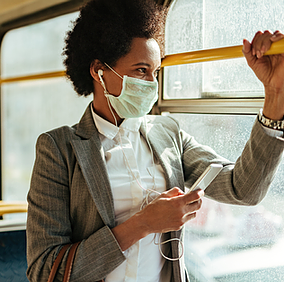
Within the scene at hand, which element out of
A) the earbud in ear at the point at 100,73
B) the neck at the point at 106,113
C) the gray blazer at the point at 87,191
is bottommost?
the gray blazer at the point at 87,191

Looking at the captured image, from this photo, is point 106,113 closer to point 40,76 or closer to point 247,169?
point 247,169

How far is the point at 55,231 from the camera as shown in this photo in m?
1.26

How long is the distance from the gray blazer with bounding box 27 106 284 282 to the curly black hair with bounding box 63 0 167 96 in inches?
11.5

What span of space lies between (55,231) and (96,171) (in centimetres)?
27

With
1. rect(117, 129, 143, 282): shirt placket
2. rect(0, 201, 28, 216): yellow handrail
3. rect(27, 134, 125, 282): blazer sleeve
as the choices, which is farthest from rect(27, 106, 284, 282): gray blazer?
rect(0, 201, 28, 216): yellow handrail

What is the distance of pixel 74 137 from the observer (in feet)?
4.51

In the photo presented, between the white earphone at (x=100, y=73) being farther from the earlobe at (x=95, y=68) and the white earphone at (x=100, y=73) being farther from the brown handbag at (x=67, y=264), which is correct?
the brown handbag at (x=67, y=264)

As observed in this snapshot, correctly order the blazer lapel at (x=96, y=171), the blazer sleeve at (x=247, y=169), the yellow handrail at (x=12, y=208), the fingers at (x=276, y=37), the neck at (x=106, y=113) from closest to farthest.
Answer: the fingers at (x=276, y=37) < the blazer sleeve at (x=247, y=169) < the blazer lapel at (x=96, y=171) < the neck at (x=106, y=113) < the yellow handrail at (x=12, y=208)

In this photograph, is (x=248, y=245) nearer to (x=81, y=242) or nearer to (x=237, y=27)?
(x=81, y=242)

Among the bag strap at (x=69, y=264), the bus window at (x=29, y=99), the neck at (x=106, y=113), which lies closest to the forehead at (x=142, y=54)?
the neck at (x=106, y=113)

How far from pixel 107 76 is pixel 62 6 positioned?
1.53m

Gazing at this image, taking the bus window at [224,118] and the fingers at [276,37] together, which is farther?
the bus window at [224,118]

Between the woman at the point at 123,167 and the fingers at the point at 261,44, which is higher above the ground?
the fingers at the point at 261,44

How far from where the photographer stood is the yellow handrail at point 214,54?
40.2 inches
